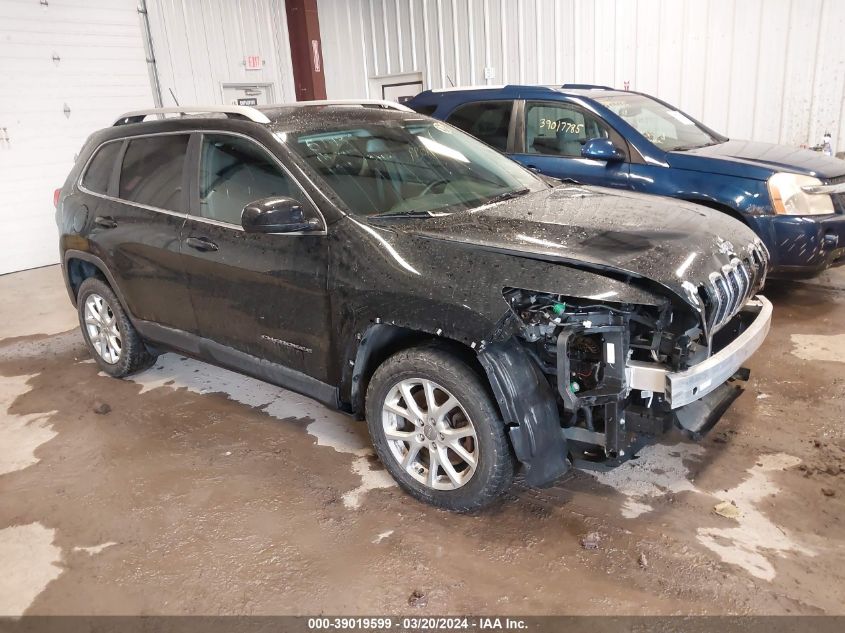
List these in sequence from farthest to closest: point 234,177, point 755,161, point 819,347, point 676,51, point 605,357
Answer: point 676,51, point 755,161, point 819,347, point 234,177, point 605,357

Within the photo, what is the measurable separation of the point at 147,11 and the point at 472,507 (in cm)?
927

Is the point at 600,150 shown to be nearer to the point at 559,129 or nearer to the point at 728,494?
the point at 559,129

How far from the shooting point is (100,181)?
4.16 meters

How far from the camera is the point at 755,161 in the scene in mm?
4977

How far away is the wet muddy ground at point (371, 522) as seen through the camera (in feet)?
7.75

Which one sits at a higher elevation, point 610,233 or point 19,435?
point 610,233

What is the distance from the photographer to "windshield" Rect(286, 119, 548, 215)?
10.0ft

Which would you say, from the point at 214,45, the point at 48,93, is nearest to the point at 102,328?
the point at 48,93

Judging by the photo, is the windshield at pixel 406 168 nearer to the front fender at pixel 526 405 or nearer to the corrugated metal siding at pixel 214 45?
the front fender at pixel 526 405

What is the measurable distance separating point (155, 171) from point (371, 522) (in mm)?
2348

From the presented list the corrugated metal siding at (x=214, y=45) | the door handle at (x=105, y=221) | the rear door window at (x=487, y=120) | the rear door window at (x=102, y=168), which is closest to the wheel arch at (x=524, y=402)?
the door handle at (x=105, y=221)

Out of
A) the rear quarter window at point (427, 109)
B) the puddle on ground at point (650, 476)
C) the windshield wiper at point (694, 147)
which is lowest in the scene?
the puddle on ground at point (650, 476)

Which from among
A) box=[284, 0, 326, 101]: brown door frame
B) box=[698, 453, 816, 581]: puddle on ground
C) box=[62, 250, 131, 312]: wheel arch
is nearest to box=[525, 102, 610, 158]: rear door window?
box=[698, 453, 816, 581]: puddle on ground

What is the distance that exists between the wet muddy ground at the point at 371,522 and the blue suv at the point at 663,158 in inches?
45.9
